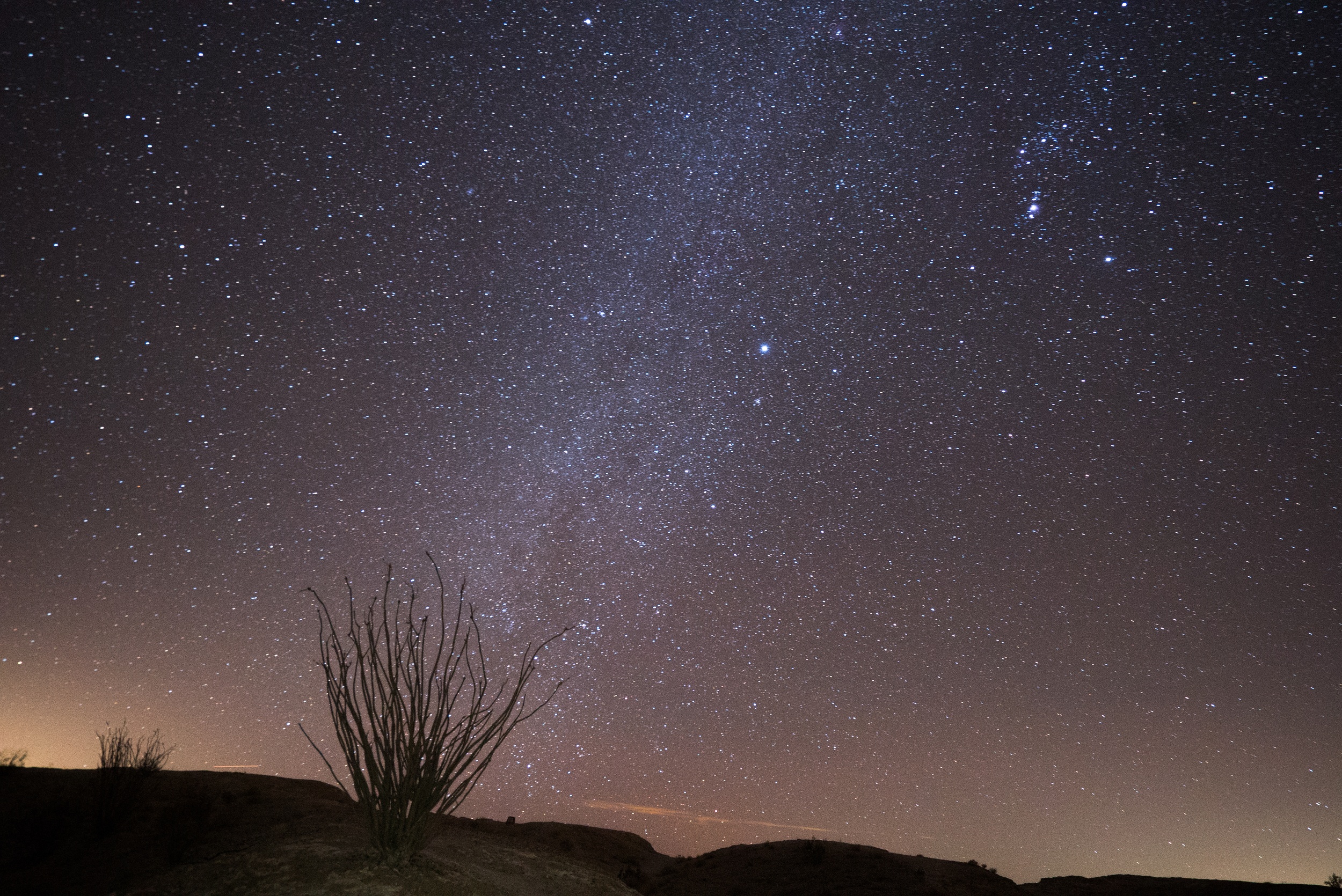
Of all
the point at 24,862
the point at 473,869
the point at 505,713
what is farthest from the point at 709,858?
the point at 24,862

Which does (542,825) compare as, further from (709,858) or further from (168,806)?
(168,806)

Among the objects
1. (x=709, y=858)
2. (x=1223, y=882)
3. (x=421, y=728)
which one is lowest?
(x=709, y=858)

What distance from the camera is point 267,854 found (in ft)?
17.1

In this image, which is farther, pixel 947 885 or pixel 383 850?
pixel 947 885

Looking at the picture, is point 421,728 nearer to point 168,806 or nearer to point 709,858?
point 168,806

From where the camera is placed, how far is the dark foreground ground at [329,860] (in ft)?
16.1

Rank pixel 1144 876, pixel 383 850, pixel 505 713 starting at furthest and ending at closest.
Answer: pixel 1144 876 → pixel 505 713 → pixel 383 850

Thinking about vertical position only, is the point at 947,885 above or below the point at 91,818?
below

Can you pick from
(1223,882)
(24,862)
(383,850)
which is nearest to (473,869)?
(383,850)

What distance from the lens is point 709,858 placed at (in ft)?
42.8

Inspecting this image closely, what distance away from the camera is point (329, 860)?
5031 mm

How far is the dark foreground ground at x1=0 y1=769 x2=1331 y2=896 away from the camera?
4.92 meters

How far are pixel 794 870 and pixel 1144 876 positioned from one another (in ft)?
20.6

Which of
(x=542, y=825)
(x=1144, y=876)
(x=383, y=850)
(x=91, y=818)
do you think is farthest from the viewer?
(x=542, y=825)
